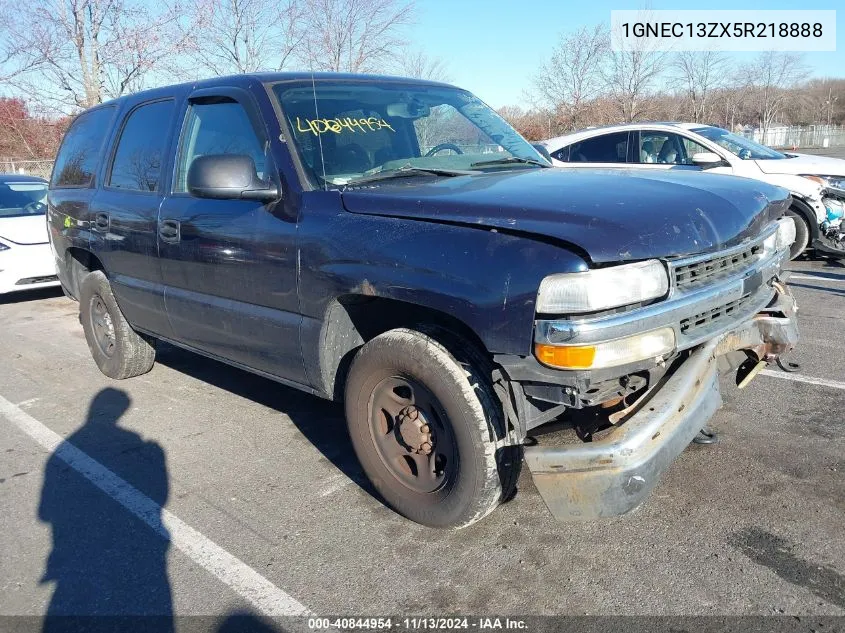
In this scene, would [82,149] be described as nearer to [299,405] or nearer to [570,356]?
[299,405]

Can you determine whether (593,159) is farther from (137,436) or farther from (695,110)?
(695,110)

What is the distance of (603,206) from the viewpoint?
258 cm

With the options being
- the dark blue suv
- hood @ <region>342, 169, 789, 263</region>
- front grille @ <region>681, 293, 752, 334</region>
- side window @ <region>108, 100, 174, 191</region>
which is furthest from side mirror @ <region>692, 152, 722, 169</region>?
side window @ <region>108, 100, 174, 191</region>

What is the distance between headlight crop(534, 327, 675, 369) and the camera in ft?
7.78

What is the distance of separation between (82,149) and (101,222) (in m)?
0.99

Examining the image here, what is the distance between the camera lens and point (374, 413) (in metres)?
3.15

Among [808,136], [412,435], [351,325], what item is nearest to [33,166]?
[351,325]

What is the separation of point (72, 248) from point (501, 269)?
4.21 meters

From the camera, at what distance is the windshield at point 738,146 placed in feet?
28.8

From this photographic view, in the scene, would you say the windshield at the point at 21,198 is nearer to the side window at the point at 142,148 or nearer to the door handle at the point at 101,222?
the door handle at the point at 101,222

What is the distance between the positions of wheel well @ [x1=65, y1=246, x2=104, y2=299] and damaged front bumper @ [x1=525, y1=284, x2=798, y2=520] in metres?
4.15

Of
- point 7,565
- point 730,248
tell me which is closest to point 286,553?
point 7,565

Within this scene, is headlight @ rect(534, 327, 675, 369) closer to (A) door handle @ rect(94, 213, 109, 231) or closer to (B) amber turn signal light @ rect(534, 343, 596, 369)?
(B) amber turn signal light @ rect(534, 343, 596, 369)

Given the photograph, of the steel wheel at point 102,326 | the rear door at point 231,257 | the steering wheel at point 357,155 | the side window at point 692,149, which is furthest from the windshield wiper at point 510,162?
the side window at point 692,149
